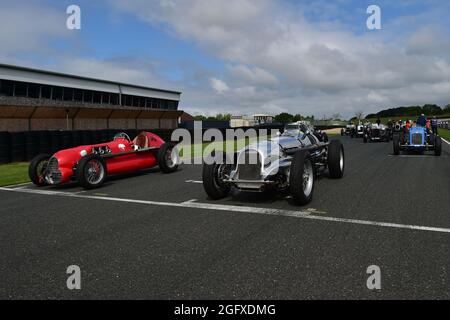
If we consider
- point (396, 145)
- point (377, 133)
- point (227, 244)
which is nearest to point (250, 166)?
point (227, 244)

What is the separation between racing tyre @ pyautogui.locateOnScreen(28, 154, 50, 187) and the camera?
9.13m

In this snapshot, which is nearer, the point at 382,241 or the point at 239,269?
the point at 239,269

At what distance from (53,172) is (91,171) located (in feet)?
2.96

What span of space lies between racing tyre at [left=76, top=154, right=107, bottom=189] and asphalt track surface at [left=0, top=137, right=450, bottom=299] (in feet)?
1.53

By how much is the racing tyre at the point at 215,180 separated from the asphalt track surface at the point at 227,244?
0.25 meters

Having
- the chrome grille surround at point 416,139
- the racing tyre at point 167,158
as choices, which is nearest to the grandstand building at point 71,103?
the racing tyre at point 167,158

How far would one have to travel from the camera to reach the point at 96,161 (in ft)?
29.7

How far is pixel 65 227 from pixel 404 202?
5.52 metres

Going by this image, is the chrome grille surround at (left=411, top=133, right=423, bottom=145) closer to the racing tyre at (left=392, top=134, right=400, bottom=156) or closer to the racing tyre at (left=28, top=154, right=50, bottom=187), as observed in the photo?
the racing tyre at (left=392, top=134, right=400, bottom=156)

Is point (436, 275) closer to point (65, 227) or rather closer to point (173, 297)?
point (173, 297)

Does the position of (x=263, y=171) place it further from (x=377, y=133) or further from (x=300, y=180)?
(x=377, y=133)
